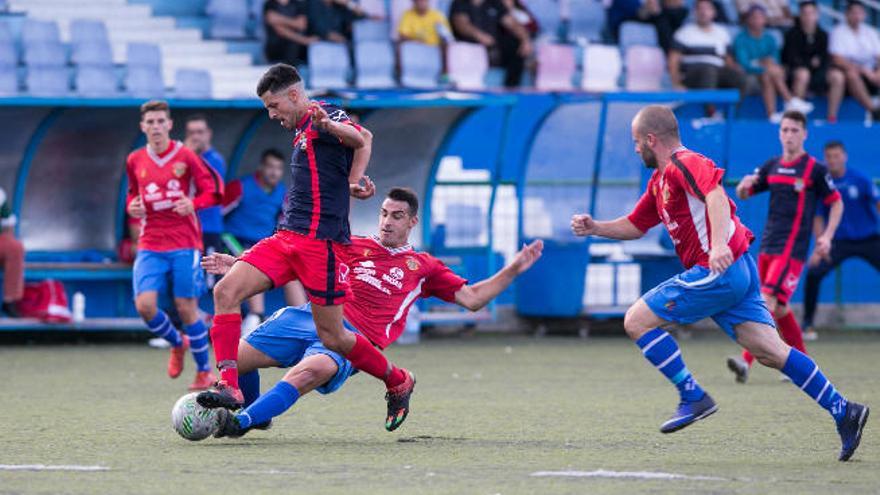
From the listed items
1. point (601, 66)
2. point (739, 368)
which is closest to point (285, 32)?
point (601, 66)

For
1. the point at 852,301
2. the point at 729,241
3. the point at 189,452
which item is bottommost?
the point at 852,301

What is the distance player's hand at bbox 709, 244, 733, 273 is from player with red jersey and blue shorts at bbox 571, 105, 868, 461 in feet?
0.63

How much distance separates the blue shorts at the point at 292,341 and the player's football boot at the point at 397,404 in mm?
241

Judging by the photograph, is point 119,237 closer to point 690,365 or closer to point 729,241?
point 690,365

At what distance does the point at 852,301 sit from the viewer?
16688 mm

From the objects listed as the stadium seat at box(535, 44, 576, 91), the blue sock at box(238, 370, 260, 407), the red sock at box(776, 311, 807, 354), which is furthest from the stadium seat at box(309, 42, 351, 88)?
the blue sock at box(238, 370, 260, 407)

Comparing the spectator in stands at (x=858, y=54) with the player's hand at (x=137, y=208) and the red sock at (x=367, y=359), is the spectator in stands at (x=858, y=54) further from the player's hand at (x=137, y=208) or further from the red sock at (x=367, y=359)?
the red sock at (x=367, y=359)

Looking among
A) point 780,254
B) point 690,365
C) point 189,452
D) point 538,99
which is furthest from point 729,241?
point 538,99

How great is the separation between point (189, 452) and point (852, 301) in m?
11.0

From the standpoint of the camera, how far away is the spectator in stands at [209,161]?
41.2 ft

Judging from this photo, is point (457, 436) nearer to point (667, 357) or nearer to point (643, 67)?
point (667, 357)

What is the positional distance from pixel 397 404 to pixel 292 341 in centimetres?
61

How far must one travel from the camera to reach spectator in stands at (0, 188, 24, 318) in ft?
45.2

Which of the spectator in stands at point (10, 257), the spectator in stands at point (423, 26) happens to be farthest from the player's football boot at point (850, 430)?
the spectator in stands at point (423, 26)
